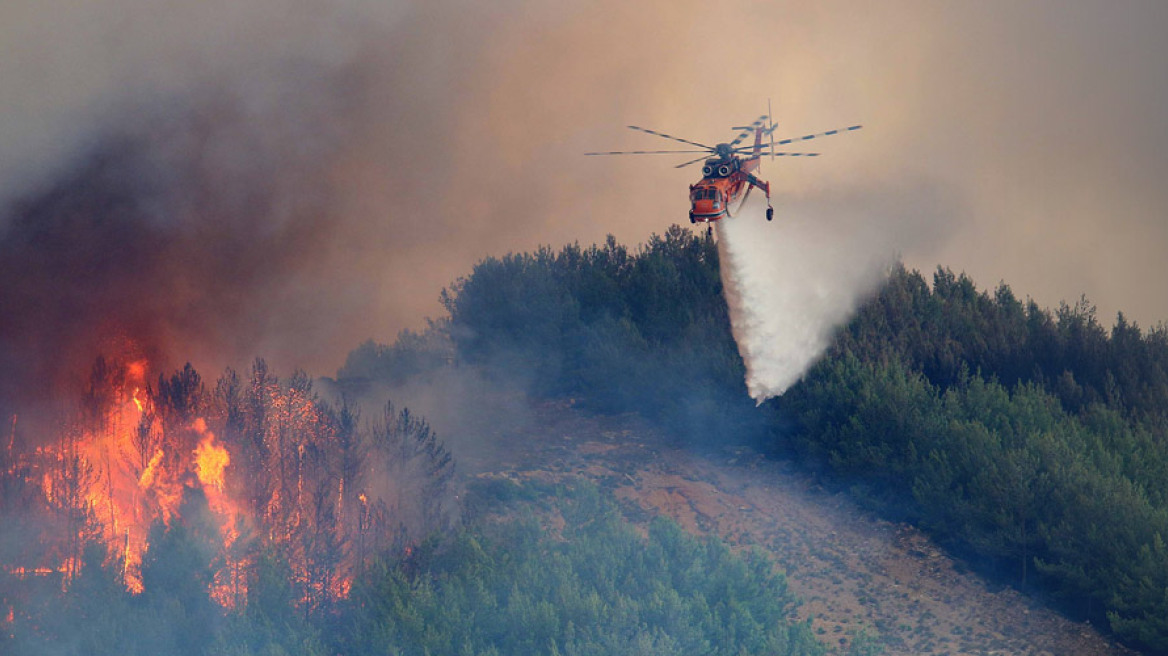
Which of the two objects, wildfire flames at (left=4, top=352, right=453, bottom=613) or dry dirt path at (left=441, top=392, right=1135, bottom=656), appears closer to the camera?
wildfire flames at (left=4, top=352, right=453, bottom=613)

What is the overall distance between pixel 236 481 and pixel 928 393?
26948 mm

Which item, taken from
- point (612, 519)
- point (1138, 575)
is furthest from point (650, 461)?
point (1138, 575)

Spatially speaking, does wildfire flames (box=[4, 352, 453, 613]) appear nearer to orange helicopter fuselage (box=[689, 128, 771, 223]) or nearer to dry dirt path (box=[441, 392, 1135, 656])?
dry dirt path (box=[441, 392, 1135, 656])

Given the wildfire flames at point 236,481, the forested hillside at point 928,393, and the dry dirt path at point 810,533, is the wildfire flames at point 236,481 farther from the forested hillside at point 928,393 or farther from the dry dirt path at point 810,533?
the forested hillside at point 928,393

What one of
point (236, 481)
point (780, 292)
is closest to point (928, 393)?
point (780, 292)

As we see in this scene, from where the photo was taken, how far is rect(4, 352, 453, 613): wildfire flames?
39.7 metres

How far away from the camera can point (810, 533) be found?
46406 millimetres

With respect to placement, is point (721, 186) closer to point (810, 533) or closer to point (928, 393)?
point (810, 533)

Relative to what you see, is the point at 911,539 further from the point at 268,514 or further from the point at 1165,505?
the point at 268,514

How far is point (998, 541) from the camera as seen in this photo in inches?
1713

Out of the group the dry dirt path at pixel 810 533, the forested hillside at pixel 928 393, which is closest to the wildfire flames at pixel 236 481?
the dry dirt path at pixel 810 533

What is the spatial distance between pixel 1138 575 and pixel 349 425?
996 inches

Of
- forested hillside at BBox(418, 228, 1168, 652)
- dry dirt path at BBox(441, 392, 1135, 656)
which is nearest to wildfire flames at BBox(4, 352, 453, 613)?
dry dirt path at BBox(441, 392, 1135, 656)

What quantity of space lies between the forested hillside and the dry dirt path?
1087 millimetres
